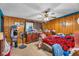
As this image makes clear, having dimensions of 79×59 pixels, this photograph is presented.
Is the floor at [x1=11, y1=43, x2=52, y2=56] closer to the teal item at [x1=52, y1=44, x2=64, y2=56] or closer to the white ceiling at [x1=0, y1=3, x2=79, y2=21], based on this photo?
the teal item at [x1=52, y1=44, x2=64, y2=56]

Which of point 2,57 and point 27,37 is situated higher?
point 27,37

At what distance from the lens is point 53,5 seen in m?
2.00

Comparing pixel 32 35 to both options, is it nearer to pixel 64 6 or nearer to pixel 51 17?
pixel 51 17

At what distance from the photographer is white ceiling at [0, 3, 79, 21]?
2.00 metres

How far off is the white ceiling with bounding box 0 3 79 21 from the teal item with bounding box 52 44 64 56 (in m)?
0.52

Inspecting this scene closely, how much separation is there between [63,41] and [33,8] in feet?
2.31

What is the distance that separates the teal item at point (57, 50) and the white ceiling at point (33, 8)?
52 centimetres

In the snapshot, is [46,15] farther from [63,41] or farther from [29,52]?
[29,52]

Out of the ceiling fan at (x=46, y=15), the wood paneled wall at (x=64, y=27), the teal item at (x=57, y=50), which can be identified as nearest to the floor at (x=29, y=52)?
the teal item at (x=57, y=50)

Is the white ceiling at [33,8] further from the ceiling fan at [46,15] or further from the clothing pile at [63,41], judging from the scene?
the clothing pile at [63,41]

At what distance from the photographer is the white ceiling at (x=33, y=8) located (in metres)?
2.00

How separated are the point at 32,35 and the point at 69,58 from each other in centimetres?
70

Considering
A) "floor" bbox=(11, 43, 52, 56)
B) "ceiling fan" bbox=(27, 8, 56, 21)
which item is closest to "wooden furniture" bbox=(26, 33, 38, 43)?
"floor" bbox=(11, 43, 52, 56)

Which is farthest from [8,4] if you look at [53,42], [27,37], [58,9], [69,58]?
[69,58]
